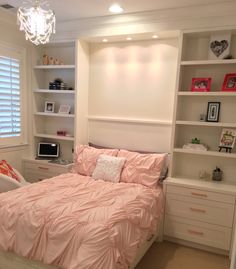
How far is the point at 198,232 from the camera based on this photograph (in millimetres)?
2729

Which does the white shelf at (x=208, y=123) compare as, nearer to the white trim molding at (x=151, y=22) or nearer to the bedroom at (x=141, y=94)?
the bedroom at (x=141, y=94)

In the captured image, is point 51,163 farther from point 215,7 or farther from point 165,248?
point 215,7

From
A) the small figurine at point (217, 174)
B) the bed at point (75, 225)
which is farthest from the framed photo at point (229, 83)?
the bed at point (75, 225)

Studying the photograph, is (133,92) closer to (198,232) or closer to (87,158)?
(87,158)

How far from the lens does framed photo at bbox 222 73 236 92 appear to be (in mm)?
2712

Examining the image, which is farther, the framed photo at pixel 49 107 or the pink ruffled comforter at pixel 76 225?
the framed photo at pixel 49 107

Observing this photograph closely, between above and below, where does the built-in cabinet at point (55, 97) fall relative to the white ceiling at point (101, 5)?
below

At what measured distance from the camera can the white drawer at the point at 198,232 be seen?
2619mm

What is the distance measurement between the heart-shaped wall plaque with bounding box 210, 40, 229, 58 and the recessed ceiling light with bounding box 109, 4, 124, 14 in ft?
3.71

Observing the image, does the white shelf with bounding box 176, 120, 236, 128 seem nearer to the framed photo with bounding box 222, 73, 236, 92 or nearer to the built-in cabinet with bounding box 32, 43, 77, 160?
the framed photo with bounding box 222, 73, 236, 92

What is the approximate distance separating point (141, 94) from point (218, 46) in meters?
1.11

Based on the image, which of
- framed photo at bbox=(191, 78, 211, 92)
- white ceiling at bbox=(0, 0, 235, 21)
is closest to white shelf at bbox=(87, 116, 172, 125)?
framed photo at bbox=(191, 78, 211, 92)

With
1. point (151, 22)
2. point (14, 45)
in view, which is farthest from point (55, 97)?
point (151, 22)

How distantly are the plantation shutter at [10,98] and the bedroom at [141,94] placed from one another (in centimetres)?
12
